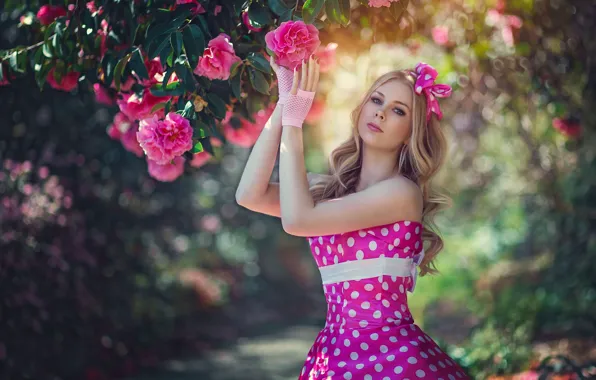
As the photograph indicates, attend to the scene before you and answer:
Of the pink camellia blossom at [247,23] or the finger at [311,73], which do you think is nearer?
the finger at [311,73]

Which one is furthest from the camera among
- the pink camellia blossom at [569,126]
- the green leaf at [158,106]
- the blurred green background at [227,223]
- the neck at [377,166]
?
the pink camellia blossom at [569,126]

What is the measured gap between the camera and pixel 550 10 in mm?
4637

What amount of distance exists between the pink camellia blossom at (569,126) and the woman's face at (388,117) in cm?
299

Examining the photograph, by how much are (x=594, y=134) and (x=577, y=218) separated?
87 cm

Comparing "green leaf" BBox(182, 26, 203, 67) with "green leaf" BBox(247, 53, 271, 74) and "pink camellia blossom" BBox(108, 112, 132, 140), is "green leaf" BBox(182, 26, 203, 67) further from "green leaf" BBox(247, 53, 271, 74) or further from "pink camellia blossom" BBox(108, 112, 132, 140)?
"pink camellia blossom" BBox(108, 112, 132, 140)

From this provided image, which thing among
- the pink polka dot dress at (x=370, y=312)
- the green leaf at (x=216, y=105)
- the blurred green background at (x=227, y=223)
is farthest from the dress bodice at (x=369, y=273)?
the blurred green background at (x=227, y=223)

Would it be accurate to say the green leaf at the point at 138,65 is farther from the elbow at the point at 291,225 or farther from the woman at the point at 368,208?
the elbow at the point at 291,225

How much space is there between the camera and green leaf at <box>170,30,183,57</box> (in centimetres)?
236

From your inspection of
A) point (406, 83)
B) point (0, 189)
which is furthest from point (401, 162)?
point (0, 189)

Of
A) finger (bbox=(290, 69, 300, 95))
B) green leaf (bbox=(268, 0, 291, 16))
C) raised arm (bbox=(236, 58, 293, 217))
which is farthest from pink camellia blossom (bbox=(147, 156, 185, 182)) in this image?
green leaf (bbox=(268, 0, 291, 16))

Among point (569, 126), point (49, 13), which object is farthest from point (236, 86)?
point (569, 126)

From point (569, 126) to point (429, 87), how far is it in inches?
117

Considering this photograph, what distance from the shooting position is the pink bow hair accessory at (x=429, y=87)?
271cm

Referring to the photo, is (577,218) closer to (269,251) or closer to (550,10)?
(550,10)
